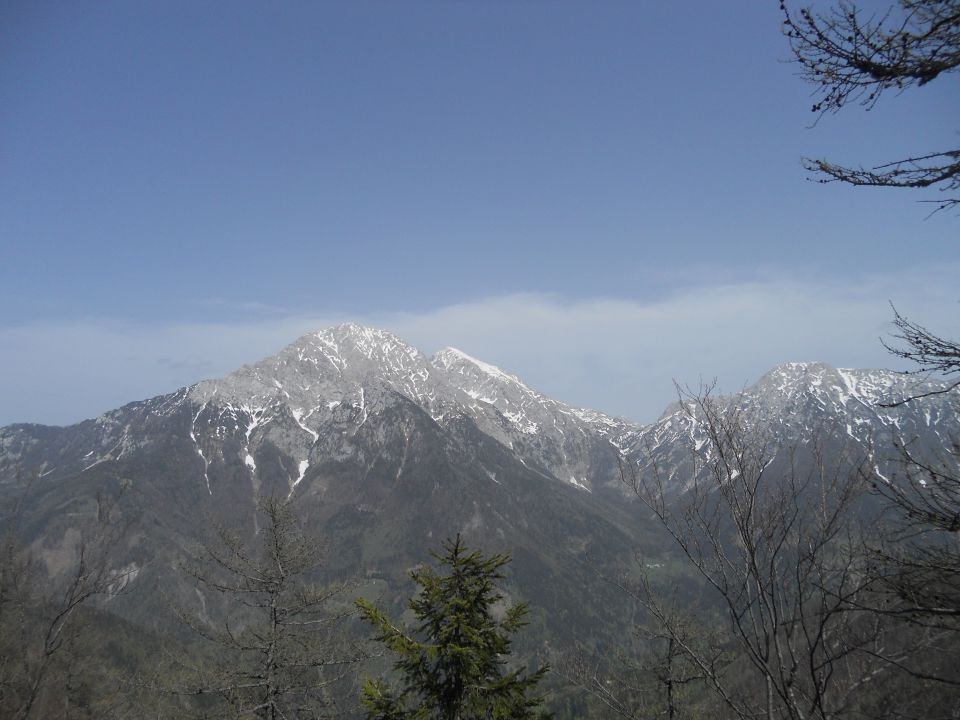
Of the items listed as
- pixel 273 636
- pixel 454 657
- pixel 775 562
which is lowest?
pixel 273 636

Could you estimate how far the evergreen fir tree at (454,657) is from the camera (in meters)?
12.5

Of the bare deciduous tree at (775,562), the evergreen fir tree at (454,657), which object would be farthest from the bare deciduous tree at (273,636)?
the bare deciduous tree at (775,562)

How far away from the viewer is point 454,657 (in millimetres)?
12906

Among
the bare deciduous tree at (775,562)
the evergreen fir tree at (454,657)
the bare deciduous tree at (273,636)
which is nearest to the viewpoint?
the bare deciduous tree at (775,562)

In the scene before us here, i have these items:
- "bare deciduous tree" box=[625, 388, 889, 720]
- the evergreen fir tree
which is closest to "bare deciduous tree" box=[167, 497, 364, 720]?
the evergreen fir tree

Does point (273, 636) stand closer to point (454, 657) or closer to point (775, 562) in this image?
point (454, 657)

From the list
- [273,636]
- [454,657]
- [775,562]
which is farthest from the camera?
[273,636]

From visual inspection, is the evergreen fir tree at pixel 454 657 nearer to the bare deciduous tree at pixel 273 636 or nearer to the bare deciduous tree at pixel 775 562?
the bare deciduous tree at pixel 273 636

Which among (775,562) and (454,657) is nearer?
(775,562)

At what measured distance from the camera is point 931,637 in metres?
6.79

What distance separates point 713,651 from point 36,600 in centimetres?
1966

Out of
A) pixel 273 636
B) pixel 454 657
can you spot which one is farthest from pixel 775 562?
pixel 273 636

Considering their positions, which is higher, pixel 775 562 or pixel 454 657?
pixel 775 562

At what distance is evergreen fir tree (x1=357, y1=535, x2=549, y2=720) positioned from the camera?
41.0ft
